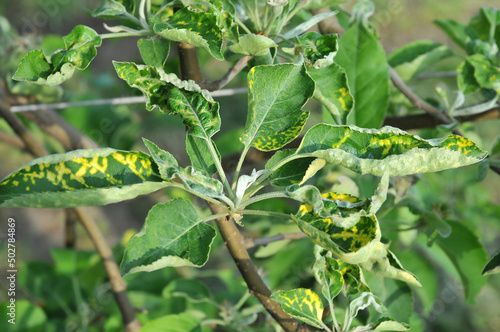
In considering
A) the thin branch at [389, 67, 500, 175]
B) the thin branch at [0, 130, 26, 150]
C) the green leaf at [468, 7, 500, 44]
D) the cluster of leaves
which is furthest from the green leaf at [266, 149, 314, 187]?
the thin branch at [0, 130, 26, 150]

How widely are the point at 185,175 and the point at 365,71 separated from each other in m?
0.38

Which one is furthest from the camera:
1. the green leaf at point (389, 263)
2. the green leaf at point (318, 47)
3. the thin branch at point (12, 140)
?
the thin branch at point (12, 140)

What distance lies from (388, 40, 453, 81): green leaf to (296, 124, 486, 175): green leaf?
438 mm

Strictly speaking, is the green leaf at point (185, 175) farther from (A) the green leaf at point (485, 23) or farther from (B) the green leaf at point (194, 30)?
(A) the green leaf at point (485, 23)

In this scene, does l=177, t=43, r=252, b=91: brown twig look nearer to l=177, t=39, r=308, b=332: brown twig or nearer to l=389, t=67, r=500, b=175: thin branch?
l=177, t=39, r=308, b=332: brown twig

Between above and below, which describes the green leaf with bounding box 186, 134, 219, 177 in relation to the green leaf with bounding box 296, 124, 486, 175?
below

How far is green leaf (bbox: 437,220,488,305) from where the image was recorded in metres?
0.77

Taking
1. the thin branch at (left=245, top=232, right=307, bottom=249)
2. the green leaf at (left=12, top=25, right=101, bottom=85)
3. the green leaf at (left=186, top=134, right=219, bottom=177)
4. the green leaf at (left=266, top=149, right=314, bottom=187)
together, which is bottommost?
the thin branch at (left=245, top=232, right=307, bottom=249)

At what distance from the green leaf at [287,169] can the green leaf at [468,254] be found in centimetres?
40

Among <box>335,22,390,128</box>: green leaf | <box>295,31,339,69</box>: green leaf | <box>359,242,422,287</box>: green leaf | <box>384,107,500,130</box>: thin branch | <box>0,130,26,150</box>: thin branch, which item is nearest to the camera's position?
<box>359,242,422,287</box>: green leaf

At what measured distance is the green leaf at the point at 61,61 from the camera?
1.59 feet

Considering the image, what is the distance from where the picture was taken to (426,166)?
0.44 m

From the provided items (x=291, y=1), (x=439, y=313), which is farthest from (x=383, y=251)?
(x=439, y=313)

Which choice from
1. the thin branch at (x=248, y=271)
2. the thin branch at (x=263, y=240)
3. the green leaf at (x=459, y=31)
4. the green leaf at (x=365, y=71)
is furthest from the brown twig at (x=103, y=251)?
the green leaf at (x=459, y=31)
